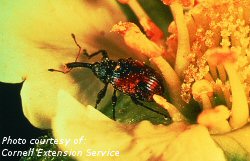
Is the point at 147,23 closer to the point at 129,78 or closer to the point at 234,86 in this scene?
the point at 129,78

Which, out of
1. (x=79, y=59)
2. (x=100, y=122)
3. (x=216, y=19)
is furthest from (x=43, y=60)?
(x=216, y=19)

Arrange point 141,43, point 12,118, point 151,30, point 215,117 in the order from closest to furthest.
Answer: point 215,117
point 141,43
point 151,30
point 12,118

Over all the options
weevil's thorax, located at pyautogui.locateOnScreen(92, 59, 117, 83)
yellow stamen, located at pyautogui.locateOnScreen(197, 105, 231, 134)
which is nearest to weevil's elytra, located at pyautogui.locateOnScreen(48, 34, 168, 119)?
weevil's thorax, located at pyautogui.locateOnScreen(92, 59, 117, 83)

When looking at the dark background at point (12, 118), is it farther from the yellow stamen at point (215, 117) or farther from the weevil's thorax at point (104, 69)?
the yellow stamen at point (215, 117)

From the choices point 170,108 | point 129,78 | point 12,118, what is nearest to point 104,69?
point 129,78

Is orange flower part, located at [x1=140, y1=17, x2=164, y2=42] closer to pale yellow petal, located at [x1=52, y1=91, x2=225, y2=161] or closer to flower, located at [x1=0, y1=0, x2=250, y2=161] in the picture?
flower, located at [x1=0, y1=0, x2=250, y2=161]
